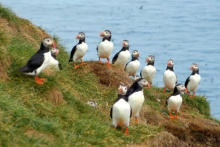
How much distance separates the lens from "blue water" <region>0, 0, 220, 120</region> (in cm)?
6769

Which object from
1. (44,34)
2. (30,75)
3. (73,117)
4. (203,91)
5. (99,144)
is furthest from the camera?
(203,91)

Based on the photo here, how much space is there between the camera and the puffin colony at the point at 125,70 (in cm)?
880

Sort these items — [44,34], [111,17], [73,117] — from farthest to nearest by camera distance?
[111,17], [44,34], [73,117]

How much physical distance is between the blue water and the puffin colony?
4104cm

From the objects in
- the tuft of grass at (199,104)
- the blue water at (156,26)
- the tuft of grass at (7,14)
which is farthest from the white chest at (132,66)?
the blue water at (156,26)

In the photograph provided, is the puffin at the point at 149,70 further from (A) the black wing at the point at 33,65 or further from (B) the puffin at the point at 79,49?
(A) the black wing at the point at 33,65

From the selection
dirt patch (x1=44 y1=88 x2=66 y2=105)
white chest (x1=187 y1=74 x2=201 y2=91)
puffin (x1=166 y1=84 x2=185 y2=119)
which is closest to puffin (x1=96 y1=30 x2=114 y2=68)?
puffin (x1=166 y1=84 x2=185 y2=119)

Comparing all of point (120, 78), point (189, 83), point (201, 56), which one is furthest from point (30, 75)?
point (201, 56)

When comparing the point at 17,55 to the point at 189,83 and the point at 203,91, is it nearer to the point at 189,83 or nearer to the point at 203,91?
the point at 189,83

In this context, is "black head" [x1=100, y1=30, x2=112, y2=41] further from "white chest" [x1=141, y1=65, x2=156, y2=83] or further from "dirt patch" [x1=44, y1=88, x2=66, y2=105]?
"dirt patch" [x1=44, y1=88, x2=66, y2=105]

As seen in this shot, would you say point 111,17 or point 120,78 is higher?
point 111,17

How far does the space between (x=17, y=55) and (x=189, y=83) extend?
911 cm

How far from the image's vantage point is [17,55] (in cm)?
974

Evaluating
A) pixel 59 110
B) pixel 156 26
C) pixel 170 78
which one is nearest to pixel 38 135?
pixel 59 110
